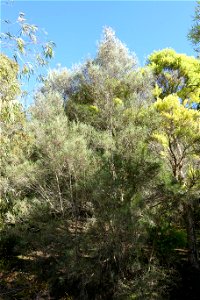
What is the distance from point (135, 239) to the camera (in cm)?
823

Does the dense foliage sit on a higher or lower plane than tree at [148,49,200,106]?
lower

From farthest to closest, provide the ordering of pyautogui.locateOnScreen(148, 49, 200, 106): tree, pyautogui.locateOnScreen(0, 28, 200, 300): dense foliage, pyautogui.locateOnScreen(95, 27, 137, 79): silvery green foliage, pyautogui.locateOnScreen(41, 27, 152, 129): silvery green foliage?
pyautogui.locateOnScreen(148, 49, 200, 106): tree → pyautogui.locateOnScreen(95, 27, 137, 79): silvery green foliage → pyautogui.locateOnScreen(41, 27, 152, 129): silvery green foliage → pyautogui.locateOnScreen(0, 28, 200, 300): dense foliage

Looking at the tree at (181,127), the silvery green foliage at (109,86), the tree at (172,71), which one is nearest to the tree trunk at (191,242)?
the tree at (181,127)

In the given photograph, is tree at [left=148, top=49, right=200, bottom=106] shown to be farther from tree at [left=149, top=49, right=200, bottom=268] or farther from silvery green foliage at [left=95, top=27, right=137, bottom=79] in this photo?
silvery green foliage at [left=95, top=27, right=137, bottom=79]

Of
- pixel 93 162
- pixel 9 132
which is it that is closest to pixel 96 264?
pixel 93 162

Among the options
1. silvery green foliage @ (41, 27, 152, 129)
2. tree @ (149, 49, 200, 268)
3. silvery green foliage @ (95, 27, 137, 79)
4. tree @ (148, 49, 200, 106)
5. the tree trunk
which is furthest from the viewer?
tree @ (148, 49, 200, 106)

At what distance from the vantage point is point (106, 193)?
8391mm

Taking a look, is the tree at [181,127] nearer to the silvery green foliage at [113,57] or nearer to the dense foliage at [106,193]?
the dense foliage at [106,193]

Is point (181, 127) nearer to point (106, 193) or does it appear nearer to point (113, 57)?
point (106, 193)

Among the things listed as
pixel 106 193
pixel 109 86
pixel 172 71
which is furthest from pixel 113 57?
pixel 106 193

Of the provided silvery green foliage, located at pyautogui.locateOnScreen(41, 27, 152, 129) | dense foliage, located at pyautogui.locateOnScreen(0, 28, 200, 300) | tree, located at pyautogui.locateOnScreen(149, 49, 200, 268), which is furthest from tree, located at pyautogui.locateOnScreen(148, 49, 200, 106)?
silvery green foliage, located at pyautogui.locateOnScreen(41, 27, 152, 129)

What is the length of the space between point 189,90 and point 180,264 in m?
6.41

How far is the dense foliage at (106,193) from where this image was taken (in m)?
8.40

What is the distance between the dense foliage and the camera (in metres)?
8.40
